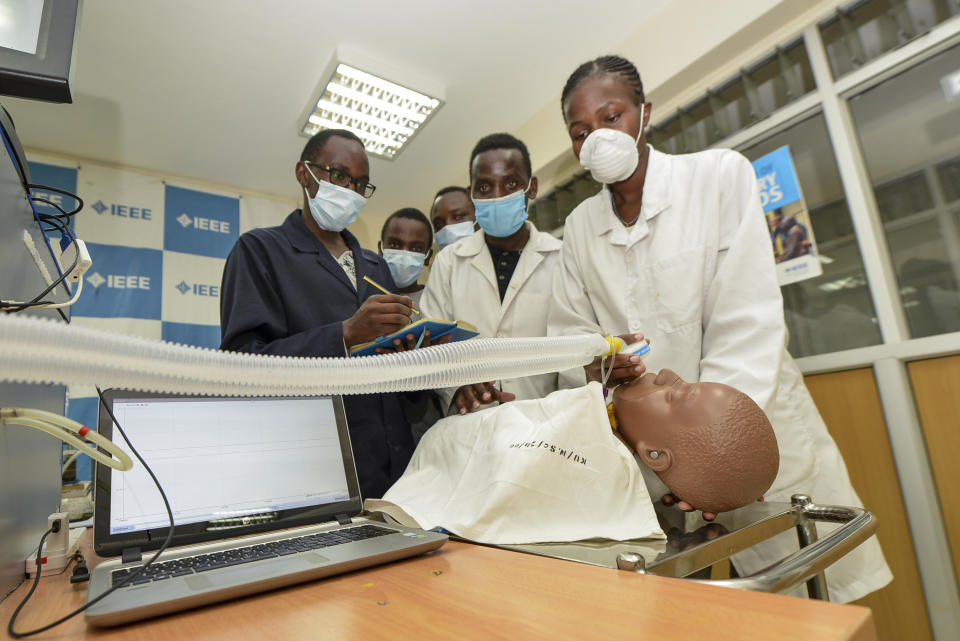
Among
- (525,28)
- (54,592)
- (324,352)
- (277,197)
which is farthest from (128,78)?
(54,592)

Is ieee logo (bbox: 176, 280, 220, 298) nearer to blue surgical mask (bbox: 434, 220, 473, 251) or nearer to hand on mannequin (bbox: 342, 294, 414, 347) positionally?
blue surgical mask (bbox: 434, 220, 473, 251)

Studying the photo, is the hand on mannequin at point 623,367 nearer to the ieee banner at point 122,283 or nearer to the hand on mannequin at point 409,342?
the hand on mannequin at point 409,342

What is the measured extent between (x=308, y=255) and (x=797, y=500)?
1293mm

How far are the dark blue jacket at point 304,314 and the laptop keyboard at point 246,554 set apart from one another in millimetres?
485

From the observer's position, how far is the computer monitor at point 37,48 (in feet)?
2.44

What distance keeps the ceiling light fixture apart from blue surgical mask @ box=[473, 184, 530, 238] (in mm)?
1676

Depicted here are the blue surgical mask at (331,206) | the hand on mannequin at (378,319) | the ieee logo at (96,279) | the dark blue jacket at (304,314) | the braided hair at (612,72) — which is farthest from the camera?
the ieee logo at (96,279)

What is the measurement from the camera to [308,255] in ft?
4.79

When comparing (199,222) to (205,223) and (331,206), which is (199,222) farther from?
(331,206)

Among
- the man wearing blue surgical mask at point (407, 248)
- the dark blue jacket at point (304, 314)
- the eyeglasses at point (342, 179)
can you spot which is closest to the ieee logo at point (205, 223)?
the man wearing blue surgical mask at point (407, 248)

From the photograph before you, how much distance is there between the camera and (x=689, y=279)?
1247mm

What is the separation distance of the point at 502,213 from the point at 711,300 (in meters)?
0.78

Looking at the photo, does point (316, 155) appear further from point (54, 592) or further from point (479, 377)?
point (54, 592)

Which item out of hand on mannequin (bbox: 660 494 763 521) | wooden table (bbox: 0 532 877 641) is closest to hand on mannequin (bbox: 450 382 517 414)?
hand on mannequin (bbox: 660 494 763 521)
